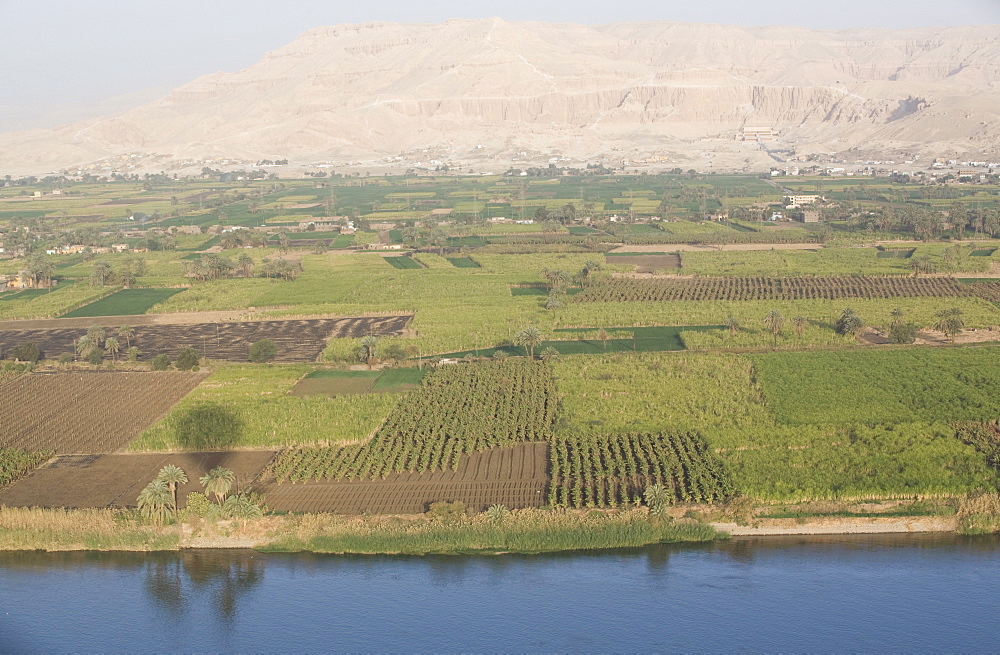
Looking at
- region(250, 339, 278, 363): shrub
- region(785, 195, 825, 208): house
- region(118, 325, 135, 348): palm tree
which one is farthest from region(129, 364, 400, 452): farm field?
region(785, 195, 825, 208): house

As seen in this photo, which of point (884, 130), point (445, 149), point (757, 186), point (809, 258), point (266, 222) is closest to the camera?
point (809, 258)

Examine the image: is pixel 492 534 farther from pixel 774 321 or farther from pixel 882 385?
pixel 774 321

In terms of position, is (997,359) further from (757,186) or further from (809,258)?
(757,186)

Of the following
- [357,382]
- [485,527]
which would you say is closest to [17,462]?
[357,382]

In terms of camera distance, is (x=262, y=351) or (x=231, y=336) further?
(x=231, y=336)

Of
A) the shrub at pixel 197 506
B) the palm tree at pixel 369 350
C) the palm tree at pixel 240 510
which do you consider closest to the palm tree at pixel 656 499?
the palm tree at pixel 240 510

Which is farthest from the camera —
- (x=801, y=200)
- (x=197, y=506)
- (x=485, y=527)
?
(x=801, y=200)

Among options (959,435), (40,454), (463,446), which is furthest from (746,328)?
(40,454)
